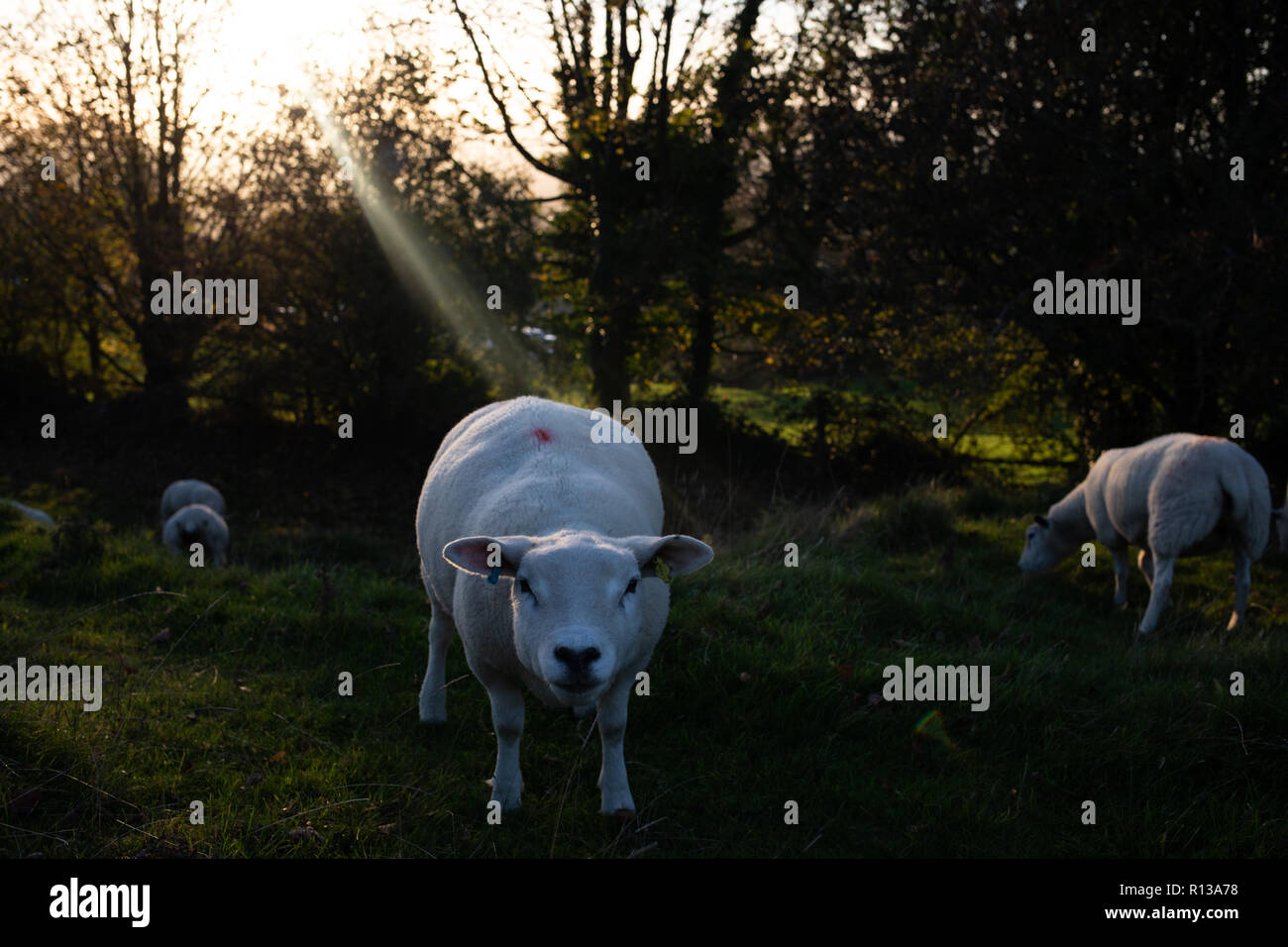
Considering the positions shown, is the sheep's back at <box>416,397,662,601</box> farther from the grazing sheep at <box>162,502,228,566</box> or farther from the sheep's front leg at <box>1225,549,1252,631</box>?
the grazing sheep at <box>162,502,228,566</box>

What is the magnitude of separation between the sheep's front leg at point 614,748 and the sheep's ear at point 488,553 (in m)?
0.81

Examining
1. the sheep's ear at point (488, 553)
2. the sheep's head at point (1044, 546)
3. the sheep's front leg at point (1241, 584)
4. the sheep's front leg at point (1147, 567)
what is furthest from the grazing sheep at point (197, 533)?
the sheep's front leg at point (1241, 584)

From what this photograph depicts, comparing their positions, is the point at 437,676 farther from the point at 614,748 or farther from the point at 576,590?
the point at 576,590

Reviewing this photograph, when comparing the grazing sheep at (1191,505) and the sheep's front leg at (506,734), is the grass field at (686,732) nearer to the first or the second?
the sheep's front leg at (506,734)

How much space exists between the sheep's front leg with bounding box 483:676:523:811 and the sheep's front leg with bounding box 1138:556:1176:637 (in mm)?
5162

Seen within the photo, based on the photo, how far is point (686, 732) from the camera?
458cm

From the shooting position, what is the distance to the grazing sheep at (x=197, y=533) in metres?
9.55

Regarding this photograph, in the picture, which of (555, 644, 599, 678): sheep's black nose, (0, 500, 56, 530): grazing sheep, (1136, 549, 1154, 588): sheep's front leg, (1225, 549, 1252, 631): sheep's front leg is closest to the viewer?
(555, 644, 599, 678): sheep's black nose

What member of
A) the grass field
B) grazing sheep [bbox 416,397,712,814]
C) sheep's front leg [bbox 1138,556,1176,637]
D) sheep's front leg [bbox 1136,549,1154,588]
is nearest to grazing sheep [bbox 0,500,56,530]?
the grass field

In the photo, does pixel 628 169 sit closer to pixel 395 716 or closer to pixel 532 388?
pixel 532 388

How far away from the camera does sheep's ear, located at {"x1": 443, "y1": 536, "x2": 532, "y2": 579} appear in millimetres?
3326

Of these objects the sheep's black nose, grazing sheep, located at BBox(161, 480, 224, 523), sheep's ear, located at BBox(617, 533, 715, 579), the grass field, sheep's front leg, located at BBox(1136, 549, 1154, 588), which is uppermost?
sheep's ear, located at BBox(617, 533, 715, 579)

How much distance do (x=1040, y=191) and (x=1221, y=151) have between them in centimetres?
178

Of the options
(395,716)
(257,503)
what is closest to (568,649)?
(395,716)
